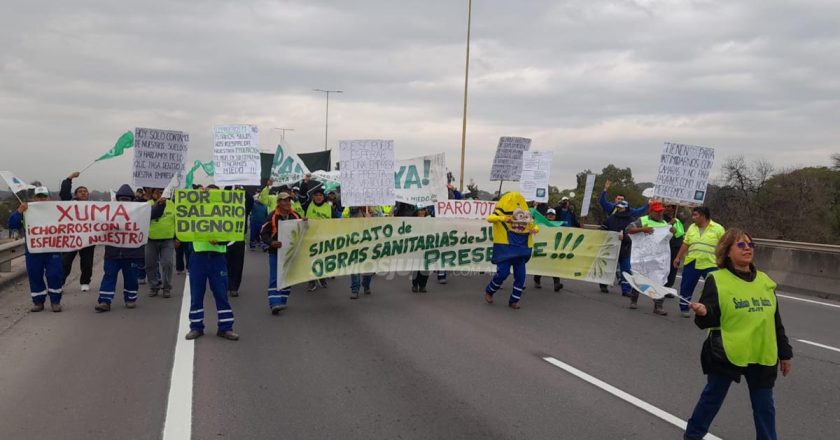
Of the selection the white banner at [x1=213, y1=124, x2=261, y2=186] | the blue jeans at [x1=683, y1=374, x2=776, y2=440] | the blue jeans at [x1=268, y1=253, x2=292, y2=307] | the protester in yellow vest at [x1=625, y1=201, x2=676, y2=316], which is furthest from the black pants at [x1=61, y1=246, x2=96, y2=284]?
the blue jeans at [x1=683, y1=374, x2=776, y2=440]

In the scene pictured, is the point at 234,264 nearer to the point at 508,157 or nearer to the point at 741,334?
the point at 741,334

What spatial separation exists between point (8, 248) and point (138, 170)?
265 cm

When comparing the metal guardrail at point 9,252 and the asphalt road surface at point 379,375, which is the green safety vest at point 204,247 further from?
the metal guardrail at point 9,252

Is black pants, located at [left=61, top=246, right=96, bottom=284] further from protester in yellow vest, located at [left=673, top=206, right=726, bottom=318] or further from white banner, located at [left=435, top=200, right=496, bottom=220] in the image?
protester in yellow vest, located at [left=673, top=206, right=726, bottom=318]

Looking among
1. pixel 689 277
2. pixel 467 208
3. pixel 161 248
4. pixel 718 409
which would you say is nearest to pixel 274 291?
pixel 161 248

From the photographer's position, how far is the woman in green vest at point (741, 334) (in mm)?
4074

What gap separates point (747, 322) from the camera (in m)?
4.09

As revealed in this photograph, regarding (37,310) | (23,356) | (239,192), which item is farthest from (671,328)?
(37,310)

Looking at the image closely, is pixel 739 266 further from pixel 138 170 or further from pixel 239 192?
pixel 138 170

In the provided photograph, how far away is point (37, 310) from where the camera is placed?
8.98 meters

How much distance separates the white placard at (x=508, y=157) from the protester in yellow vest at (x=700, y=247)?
8510mm

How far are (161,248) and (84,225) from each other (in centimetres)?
138

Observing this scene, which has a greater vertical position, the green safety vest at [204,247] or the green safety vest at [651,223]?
the green safety vest at [651,223]

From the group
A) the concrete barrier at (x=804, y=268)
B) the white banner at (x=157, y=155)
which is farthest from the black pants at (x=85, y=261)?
the concrete barrier at (x=804, y=268)
